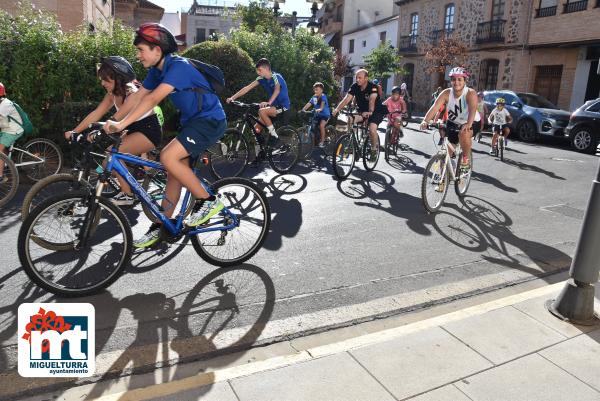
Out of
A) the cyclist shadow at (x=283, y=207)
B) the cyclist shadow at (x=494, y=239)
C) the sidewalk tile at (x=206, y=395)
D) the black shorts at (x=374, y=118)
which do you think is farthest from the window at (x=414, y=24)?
the sidewalk tile at (x=206, y=395)

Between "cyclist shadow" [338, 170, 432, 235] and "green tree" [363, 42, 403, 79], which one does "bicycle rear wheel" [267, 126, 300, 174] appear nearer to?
"cyclist shadow" [338, 170, 432, 235]

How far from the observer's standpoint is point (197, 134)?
3998mm

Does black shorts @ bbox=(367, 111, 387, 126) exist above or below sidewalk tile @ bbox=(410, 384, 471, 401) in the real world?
above

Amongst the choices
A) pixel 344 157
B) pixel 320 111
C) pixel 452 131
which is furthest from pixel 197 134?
pixel 320 111

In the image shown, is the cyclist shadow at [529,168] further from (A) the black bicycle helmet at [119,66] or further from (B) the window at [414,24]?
(B) the window at [414,24]

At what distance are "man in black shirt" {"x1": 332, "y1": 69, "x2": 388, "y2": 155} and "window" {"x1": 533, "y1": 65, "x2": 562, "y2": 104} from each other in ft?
59.0

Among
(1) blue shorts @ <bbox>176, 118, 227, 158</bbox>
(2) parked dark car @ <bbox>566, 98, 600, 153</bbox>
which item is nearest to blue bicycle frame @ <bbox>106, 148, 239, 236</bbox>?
(1) blue shorts @ <bbox>176, 118, 227, 158</bbox>

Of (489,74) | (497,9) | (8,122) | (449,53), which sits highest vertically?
(497,9)

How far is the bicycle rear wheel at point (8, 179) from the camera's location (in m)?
6.07

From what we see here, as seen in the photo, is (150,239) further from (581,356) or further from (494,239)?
(494,239)

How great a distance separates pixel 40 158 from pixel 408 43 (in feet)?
108

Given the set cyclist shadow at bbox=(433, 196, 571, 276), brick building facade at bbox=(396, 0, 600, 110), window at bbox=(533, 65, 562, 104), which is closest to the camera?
cyclist shadow at bbox=(433, 196, 571, 276)

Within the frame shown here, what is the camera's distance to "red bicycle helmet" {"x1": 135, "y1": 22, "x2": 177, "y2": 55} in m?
3.75

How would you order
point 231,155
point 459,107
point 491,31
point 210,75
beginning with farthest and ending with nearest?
point 491,31 → point 231,155 → point 459,107 → point 210,75
